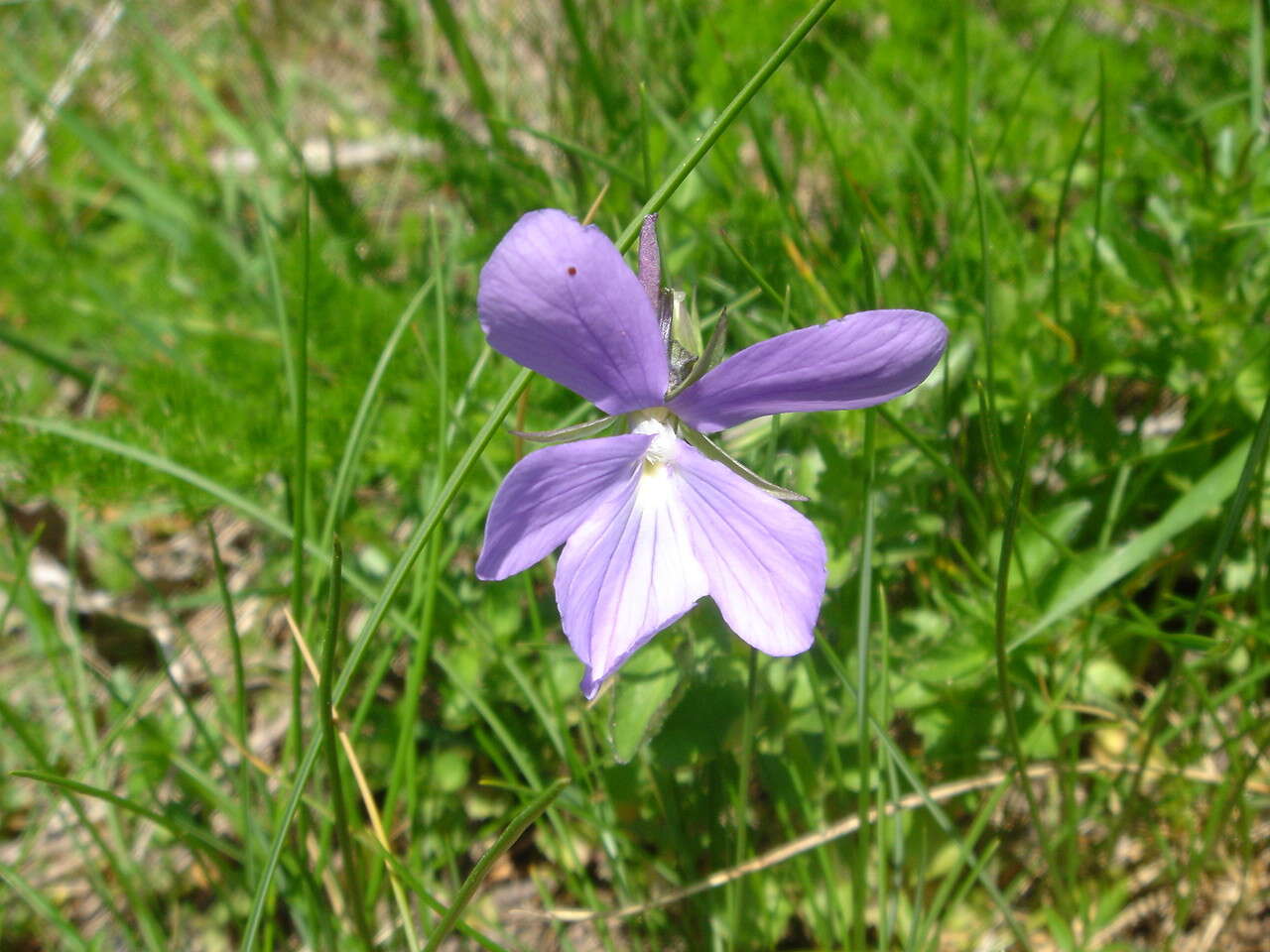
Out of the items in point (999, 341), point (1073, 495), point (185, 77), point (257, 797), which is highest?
point (185, 77)

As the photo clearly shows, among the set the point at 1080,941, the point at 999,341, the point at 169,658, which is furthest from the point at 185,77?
the point at 1080,941

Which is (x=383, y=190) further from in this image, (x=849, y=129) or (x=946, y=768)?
(x=946, y=768)

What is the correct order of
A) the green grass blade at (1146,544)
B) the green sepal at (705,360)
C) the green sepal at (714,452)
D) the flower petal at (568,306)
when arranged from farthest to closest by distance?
the green grass blade at (1146,544)
the green sepal at (714,452)
the green sepal at (705,360)
the flower petal at (568,306)

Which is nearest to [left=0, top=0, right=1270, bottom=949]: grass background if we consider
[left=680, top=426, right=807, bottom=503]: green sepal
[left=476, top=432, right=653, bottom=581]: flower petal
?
[left=476, top=432, right=653, bottom=581]: flower petal

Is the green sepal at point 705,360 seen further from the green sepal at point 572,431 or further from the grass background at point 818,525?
the grass background at point 818,525

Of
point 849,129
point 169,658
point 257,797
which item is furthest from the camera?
point 169,658

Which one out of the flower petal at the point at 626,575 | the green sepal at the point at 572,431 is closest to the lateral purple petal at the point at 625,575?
the flower petal at the point at 626,575
